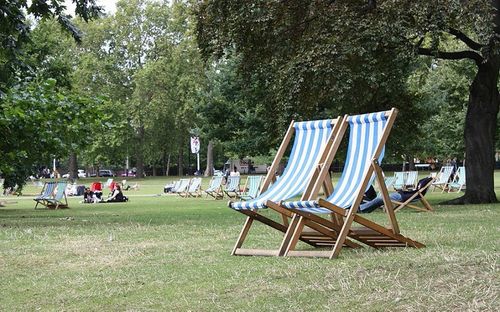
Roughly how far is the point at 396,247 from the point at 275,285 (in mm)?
2146

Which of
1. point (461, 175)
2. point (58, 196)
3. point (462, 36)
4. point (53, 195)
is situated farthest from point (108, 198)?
point (462, 36)

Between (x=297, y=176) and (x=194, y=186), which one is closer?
(x=297, y=176)

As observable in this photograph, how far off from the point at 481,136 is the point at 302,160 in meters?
12.1

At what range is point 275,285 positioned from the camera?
5.33 m

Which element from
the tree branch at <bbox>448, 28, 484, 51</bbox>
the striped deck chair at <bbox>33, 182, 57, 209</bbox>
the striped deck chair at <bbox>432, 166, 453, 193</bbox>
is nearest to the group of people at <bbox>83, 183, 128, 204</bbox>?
the striped deck chair at <bbox>33, 182, 57, 209</bbox>

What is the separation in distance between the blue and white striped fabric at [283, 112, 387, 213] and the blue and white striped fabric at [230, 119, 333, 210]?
29 centimetres

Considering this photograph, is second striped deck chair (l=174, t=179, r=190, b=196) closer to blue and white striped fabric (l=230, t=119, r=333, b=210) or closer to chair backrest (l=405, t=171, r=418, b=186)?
chair backrest (l=405, t=171, r=418, b=186)

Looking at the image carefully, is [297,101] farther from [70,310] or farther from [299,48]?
[70,310]

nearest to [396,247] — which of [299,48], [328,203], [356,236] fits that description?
[356,236]

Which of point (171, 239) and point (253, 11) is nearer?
point (171, 239)

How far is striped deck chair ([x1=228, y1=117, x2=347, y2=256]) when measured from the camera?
7100 millimetres

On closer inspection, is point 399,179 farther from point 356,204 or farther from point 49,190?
point 356,204

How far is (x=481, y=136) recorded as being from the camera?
18641 mm

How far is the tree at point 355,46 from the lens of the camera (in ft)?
50.3
